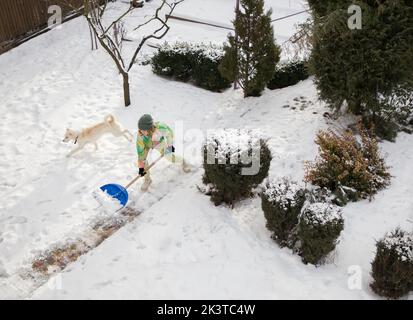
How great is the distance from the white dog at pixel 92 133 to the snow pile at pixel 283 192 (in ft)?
11.5

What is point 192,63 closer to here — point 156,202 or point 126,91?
point 126,91

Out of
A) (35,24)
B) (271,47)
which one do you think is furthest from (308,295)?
(35,24)

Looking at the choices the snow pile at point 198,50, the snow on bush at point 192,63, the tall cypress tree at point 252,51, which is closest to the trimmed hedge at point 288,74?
the tall cypress tree at point 252,51

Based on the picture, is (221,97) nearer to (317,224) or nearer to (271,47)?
(271,47)

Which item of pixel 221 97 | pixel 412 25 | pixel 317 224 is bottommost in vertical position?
pixel 221 97

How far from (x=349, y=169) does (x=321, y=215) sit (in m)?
1.74

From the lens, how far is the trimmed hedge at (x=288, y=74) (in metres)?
10.6

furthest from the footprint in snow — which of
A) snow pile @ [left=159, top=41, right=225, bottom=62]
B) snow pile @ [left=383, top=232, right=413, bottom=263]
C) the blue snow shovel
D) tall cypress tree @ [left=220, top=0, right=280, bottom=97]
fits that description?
snow pile @ [left=159, top=41, right=225, bottom=62]

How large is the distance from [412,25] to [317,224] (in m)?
4.29

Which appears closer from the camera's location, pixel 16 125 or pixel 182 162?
pixel 182 162

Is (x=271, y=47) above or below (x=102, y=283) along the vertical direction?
above

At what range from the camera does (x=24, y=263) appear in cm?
612

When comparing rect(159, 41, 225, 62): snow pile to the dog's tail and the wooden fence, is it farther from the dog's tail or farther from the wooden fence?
the wooden fence

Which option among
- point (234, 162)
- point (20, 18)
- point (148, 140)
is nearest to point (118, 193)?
point (148, 140)
